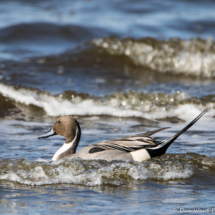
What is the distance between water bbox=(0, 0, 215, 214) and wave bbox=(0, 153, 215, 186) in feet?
0.03

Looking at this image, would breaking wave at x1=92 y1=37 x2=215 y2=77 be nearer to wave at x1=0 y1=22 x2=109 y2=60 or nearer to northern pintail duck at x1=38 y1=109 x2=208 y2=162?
wave at x1=0 y1=22 x2=109 y2=60

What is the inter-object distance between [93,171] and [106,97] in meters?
3.70

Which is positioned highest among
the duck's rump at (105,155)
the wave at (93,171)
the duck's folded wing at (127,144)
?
the duck's folded wing at (127,144)

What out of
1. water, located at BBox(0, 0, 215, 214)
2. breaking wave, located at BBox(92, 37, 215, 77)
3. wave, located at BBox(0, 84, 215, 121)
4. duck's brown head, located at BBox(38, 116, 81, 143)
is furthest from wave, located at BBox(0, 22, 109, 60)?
duck's brown head, located at BBox(38, 116, 81, 143)

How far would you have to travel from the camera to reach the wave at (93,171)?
4.13 m

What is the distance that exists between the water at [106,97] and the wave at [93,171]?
0.03 feet

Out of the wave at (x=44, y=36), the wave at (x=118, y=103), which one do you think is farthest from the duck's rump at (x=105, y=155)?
the wave at (x=44, y=36)

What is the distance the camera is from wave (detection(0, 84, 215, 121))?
729 centimetres

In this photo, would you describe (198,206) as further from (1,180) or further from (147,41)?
(147,41)

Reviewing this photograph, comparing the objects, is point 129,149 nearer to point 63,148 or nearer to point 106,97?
point 63,148

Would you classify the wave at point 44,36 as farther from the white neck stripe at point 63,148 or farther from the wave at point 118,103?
the white neck stripe at point 63,148

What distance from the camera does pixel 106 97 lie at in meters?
7.88

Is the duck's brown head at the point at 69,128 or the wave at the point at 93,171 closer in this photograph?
the wave at the point at 93,171

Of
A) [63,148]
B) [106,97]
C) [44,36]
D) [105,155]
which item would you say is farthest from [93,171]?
[44,36]
